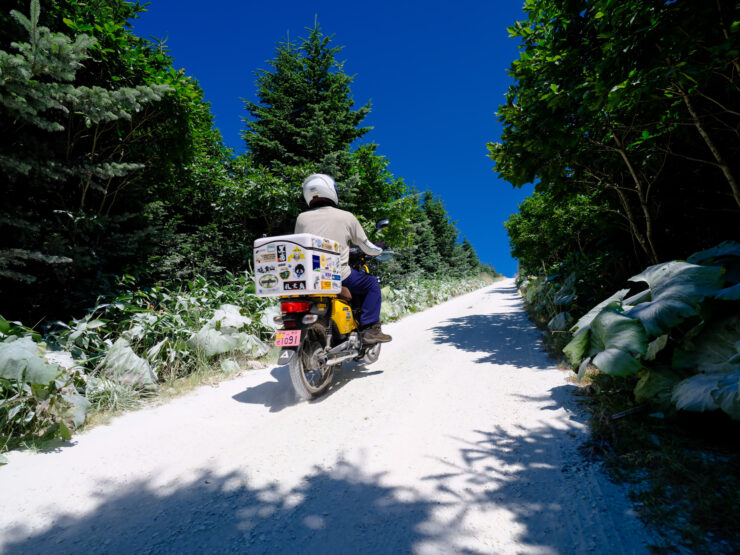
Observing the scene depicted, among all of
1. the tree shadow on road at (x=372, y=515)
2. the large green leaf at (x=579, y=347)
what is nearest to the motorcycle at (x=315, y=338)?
the tree shadow on road at (x=372, y=515)

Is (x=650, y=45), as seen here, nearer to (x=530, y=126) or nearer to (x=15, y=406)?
(x=530, y=126)

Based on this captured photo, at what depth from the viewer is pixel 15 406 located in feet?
6.71

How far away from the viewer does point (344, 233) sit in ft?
10.8

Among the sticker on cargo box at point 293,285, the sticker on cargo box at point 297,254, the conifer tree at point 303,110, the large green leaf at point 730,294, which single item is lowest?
the large green leaf at point 730,294

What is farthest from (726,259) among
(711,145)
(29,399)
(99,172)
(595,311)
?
(99,172)

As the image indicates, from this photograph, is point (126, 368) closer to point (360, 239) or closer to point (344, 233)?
point (344, 233)

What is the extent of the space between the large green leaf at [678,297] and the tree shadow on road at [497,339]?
74.7 inches

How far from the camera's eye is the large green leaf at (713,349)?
5.42 ft

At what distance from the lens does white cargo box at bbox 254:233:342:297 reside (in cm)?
259

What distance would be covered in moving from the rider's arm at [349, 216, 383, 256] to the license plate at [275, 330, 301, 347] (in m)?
1.25

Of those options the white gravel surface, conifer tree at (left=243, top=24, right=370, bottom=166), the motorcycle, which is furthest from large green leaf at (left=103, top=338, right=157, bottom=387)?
conifer tree at (left=243, top=24, right=370, bottom=166)

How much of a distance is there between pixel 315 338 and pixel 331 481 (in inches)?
59.0

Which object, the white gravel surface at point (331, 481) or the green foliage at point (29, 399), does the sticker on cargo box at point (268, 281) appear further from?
the green foliage at point (29, 399)

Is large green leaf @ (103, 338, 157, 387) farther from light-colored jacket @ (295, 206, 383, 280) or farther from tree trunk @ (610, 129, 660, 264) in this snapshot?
tree trunk @ (610, 129, 660, 264)
